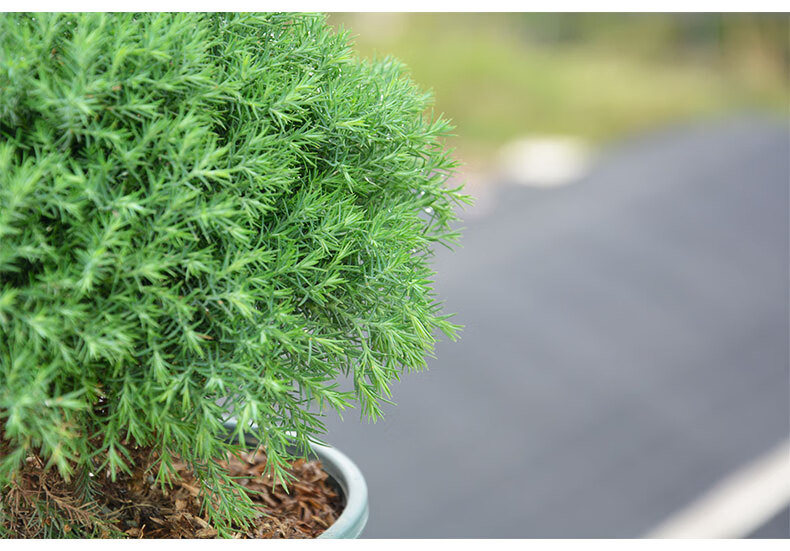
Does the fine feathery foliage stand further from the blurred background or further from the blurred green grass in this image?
the blurred green grass

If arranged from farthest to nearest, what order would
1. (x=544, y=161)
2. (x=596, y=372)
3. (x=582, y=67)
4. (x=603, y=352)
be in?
(x=582, y=67) → (x=544, y=161) → (x=603, y=352) → (x=596, y=372)

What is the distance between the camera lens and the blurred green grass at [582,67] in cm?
712

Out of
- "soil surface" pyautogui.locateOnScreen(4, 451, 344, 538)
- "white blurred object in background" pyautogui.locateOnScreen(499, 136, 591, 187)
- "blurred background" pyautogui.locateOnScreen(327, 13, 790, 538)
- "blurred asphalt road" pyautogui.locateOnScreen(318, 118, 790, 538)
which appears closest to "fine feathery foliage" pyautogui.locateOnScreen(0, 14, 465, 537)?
"soil surface" pyautogui.locateOnScreen(4, 451, 344, 538)

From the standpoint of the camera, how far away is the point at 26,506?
0.98 m

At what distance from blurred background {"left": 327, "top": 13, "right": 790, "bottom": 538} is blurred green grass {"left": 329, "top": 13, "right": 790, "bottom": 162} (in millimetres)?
206

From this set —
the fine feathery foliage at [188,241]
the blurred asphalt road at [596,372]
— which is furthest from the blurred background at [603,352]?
the fine feathery foliage at [188,241]

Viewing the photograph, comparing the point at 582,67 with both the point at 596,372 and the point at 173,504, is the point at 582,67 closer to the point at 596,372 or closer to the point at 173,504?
the point at 596,372

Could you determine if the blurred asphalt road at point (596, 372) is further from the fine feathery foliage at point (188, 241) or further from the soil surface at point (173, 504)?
the fine feathery foliage at point (188, 241)

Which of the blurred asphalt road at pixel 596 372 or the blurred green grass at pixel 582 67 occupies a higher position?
the blurred green grass at pixel 582 67

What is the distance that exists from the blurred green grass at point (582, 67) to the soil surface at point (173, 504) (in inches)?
215

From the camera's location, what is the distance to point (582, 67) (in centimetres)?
808

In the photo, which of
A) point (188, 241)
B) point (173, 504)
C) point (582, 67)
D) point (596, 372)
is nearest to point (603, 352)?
point (596, 372)

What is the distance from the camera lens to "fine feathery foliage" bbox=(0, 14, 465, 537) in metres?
0.74

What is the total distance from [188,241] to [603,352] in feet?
9.87
